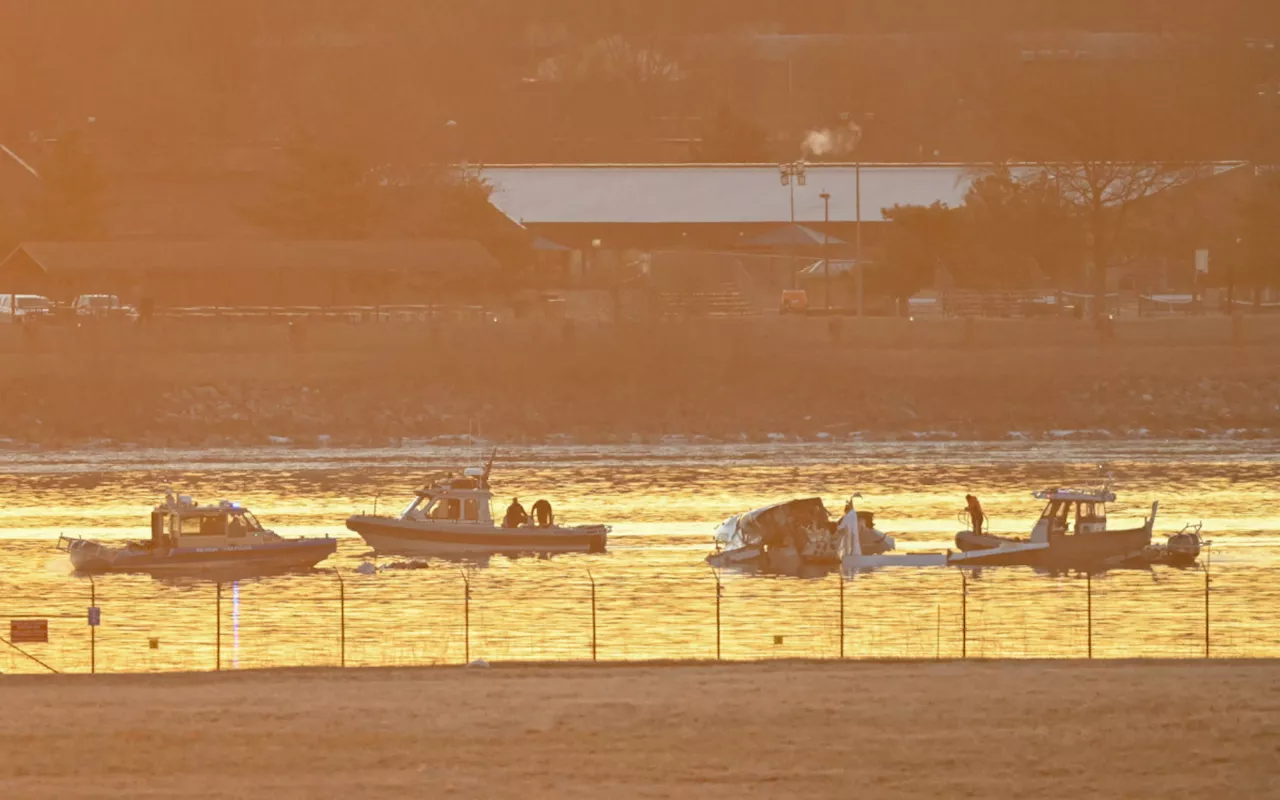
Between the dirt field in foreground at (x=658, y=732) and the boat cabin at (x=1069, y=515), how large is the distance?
1642cm

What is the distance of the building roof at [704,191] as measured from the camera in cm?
11450

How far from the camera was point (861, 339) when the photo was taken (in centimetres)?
8431

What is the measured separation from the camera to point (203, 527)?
156 ft

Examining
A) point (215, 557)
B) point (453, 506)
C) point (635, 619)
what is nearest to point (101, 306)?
point (453, 506)

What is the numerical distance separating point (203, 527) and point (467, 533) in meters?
5.82

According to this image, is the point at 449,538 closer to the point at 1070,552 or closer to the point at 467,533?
the point at 467,533

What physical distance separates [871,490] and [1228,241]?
42354mm

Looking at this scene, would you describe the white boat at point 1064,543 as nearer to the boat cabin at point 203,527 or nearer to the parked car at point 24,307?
the boat cabin at point 203,527

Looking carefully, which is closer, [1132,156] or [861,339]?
[861,339]

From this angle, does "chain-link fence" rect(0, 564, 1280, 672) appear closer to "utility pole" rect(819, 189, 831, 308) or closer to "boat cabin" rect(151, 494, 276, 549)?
"boat cabin" rect(151, 494, 276, 549)

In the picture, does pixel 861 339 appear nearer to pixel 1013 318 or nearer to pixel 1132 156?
pixel 1013 318

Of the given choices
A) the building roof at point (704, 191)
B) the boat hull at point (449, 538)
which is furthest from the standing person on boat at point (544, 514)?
the building roof at point (704, 191)

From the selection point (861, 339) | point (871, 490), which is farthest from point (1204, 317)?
point (871, 490)

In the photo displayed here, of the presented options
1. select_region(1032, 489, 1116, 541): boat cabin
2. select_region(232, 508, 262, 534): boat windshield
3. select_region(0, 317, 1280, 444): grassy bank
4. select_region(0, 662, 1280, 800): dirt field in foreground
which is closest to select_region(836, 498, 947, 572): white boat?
select_region(1032, 489, 1116, 541): boat cabin
